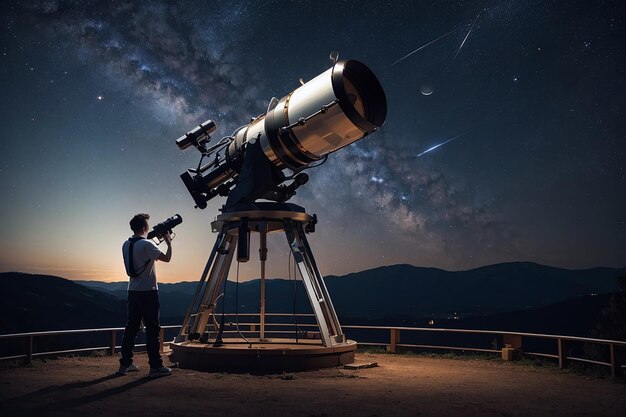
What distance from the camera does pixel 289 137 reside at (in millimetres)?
9336

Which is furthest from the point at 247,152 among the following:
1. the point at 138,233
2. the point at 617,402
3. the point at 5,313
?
the point at 5,313

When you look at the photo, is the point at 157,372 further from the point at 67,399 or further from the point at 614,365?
the point at 614,365

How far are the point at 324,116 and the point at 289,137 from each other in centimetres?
95

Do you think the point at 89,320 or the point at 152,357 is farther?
the point at 89,320

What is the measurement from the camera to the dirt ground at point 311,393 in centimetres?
609

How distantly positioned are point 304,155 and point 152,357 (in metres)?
4.26

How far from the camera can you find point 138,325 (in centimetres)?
848

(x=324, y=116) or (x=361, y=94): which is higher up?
(x=361, y=94)

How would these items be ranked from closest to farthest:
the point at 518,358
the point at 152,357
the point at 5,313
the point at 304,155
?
the point at 152,357
the point at 304,155
the point at 518,358
the point at 5,313

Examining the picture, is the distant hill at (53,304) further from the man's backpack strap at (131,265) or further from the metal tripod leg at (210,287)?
the man's backpack strap at (131,265)

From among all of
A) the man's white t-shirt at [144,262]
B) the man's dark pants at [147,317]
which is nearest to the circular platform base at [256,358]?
the man's dark pants at [147,317]

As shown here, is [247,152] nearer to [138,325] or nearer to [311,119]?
[311,119]

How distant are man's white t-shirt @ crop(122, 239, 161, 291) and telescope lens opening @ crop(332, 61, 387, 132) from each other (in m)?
3.73

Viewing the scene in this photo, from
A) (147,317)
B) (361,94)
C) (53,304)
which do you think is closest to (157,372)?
(147,317)
